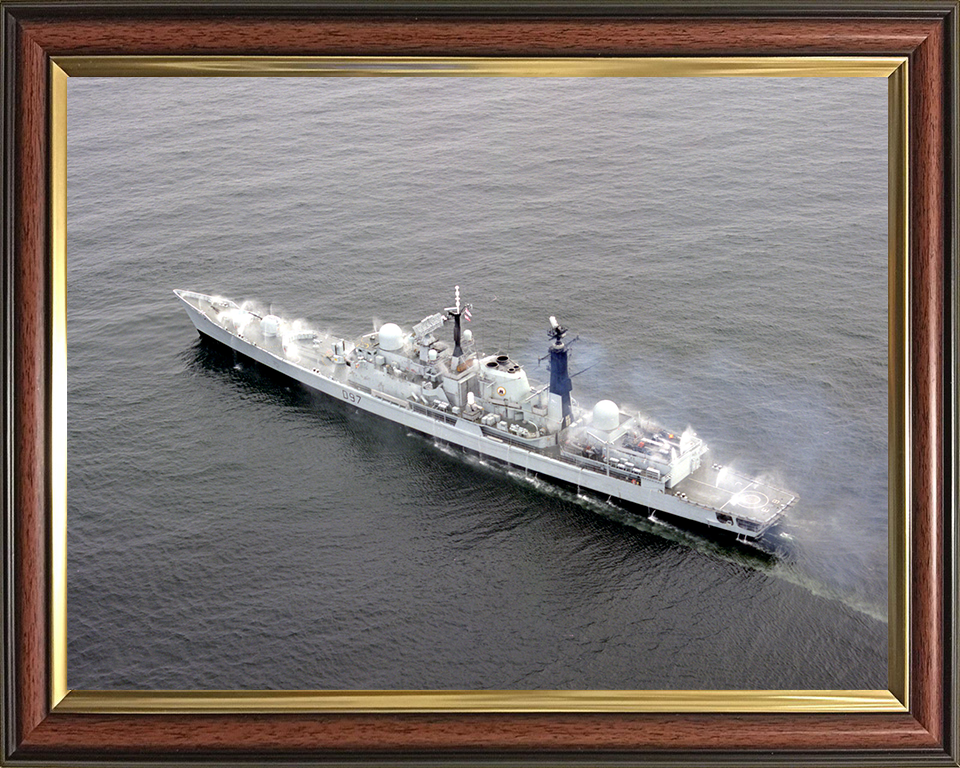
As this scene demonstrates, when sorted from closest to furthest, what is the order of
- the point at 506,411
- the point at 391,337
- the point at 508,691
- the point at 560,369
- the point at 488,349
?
the point at 508,691, the point at 560,369, the point at 488,349, the point at 506,411, the point at 391,337

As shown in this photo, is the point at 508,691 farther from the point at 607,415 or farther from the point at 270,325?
the point at 270,325

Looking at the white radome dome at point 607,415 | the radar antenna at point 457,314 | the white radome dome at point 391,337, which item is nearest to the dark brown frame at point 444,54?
the radar antenna at point 457,314

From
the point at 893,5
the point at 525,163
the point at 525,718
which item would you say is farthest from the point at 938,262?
the point at 525,163

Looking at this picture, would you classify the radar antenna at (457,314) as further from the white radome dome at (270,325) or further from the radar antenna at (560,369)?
the white radome dome at (270,325)

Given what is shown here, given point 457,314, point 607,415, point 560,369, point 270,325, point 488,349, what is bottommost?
point 607,415

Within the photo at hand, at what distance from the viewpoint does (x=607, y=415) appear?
47.5m

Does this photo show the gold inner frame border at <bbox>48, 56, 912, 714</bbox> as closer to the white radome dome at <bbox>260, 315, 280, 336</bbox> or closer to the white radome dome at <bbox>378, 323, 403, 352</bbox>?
the white radome dome at <bbox>260, 315, 280, 336</bbox>

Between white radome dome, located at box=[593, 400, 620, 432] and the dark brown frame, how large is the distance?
32.3 m

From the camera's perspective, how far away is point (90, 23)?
1472 cm

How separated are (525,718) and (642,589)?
87.5 feet

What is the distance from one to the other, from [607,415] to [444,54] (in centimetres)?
3403

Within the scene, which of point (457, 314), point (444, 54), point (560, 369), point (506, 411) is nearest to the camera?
point (444, 54)

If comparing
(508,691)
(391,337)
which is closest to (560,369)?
(391,337)

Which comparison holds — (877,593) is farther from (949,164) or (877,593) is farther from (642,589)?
(642,589)
